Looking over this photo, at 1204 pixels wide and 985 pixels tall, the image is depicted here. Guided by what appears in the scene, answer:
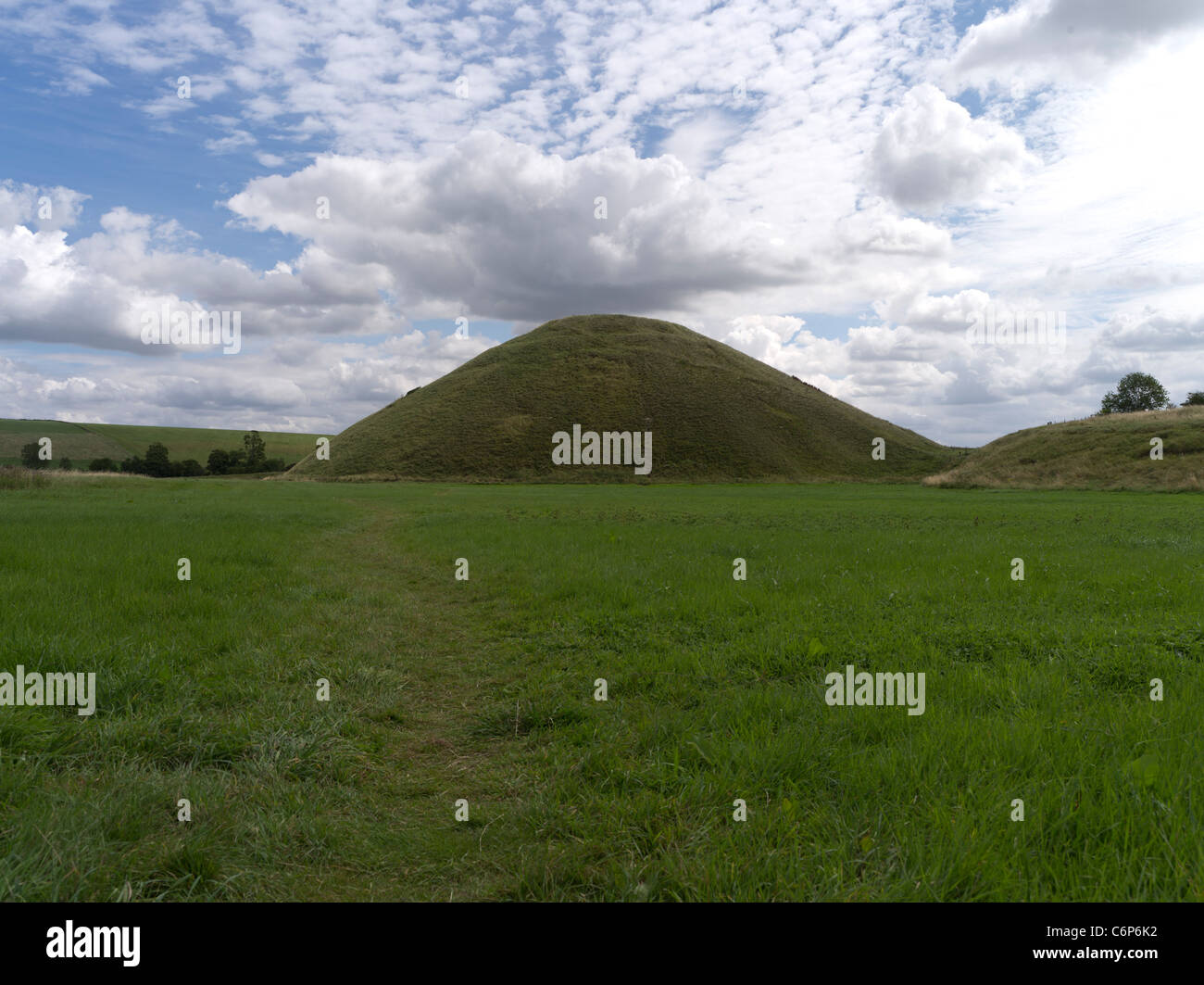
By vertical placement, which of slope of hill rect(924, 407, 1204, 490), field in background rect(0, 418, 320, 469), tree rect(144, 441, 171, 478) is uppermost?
field in background rect(0, 418, 320, 469)

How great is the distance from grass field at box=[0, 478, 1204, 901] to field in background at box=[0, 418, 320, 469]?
6881 inches

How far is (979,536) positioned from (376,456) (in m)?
106

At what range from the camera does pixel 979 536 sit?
19484mm

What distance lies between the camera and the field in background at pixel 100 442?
155250 mm

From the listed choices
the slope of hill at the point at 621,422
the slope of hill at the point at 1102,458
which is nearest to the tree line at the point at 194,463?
the slope of hill at the point at 621,422

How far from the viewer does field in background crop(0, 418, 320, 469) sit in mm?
155250

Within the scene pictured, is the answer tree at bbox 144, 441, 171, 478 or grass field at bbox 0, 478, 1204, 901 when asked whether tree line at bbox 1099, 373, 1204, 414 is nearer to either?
grass field at bbox 0, 478, 1204, 901

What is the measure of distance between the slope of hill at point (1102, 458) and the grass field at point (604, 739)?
2214 inches

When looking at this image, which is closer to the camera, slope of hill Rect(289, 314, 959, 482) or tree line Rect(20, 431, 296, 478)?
slope of hill Rect(289, 314, 959, 482)

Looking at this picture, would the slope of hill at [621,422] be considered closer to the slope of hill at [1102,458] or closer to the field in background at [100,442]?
the slope of hill at [1102,458]

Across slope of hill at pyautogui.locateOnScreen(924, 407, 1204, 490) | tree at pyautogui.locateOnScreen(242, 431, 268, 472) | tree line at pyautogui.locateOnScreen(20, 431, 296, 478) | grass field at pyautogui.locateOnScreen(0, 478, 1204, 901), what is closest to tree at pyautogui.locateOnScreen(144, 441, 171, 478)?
tree line at pyautogui.locateOnScreen(20, 431, 296, 478)
